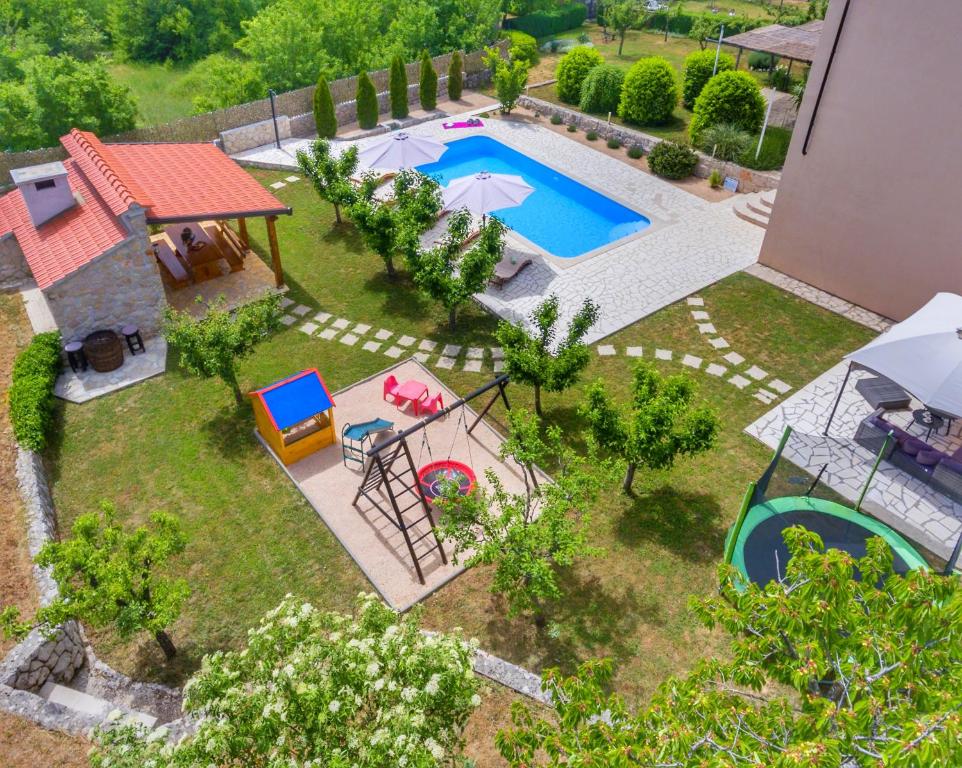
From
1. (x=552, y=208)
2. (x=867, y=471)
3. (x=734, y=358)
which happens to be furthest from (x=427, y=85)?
(x=867, y=471)

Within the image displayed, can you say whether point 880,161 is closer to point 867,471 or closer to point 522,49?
point 867,471

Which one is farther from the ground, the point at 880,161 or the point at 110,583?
the point at 880,161

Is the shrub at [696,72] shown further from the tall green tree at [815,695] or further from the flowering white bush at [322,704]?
the flowering white bush at [322,704]

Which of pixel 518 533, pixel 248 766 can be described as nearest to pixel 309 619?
pixel 248 766

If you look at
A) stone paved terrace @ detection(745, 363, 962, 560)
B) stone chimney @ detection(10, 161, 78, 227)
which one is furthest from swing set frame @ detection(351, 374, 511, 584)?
stone chimney @ detection(10, 161, 78, 227)

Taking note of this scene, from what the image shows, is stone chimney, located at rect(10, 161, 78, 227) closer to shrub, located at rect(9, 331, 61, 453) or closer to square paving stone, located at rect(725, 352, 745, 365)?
shrub, located at rect(9, 331, 61, 453)
